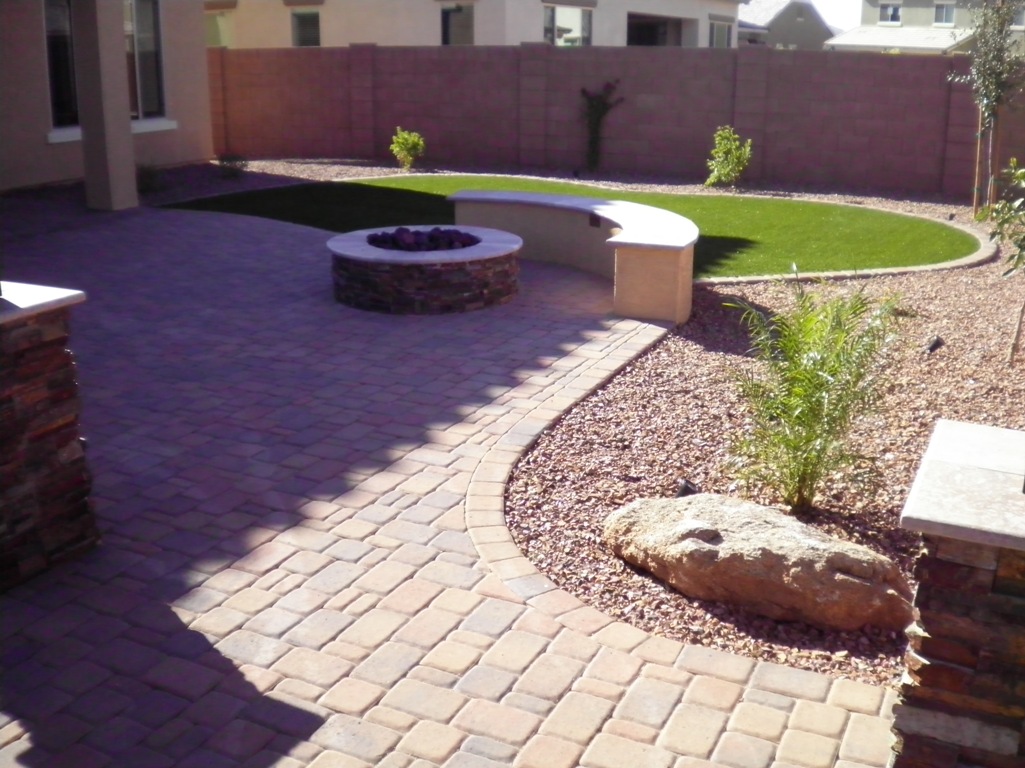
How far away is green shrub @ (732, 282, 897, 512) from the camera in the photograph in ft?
17.2

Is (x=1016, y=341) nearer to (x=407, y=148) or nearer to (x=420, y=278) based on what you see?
(x=420, y=278)

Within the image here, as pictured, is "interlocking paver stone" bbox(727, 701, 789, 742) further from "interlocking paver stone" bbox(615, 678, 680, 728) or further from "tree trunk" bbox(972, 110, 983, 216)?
"tree trunk" bbox(972, 110, 983, 216)

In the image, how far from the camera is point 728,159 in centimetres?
1711

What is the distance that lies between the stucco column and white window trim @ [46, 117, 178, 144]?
1.14 m

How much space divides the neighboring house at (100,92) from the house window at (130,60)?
0.01 meters

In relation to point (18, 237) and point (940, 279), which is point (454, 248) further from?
point (18, 237)

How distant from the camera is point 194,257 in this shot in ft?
36.8

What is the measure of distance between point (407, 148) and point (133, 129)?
15.0 feet

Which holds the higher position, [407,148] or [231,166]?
[407,148]

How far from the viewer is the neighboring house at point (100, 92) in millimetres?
13273

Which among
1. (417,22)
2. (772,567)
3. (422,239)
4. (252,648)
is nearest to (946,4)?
(417,22)

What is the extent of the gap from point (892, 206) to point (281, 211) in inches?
326

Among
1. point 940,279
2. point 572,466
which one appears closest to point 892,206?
point 940,279

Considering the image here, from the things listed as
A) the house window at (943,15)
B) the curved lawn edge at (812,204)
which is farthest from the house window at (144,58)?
the house window at (943,15)
